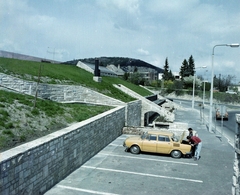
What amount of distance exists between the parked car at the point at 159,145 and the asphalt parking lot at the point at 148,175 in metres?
0.33

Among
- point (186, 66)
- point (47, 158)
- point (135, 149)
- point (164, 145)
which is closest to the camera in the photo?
point (47, 158)

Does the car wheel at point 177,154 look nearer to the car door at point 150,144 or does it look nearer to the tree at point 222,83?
the car door at point 150,144

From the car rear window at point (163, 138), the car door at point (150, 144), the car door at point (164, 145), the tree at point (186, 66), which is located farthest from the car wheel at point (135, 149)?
the tree at point (186, 66)

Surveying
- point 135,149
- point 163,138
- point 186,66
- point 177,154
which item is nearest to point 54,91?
point 135,149

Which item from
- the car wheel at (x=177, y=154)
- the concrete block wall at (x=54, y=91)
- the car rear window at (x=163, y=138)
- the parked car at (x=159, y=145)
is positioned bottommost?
the car wheel at (x=177, y=154)

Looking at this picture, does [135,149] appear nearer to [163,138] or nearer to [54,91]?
[163,138]

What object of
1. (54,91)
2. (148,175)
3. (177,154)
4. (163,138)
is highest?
(54,91)

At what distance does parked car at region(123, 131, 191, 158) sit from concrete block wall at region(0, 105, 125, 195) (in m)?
2.04

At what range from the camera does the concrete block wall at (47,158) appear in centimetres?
651

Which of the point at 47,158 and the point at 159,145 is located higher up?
the point at 47,158

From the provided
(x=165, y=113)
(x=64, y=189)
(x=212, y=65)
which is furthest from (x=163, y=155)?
(x=165, y=113)

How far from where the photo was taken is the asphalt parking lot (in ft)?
29.6

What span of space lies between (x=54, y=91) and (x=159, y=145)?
10618 millimetres

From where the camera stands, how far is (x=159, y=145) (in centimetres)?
1351
